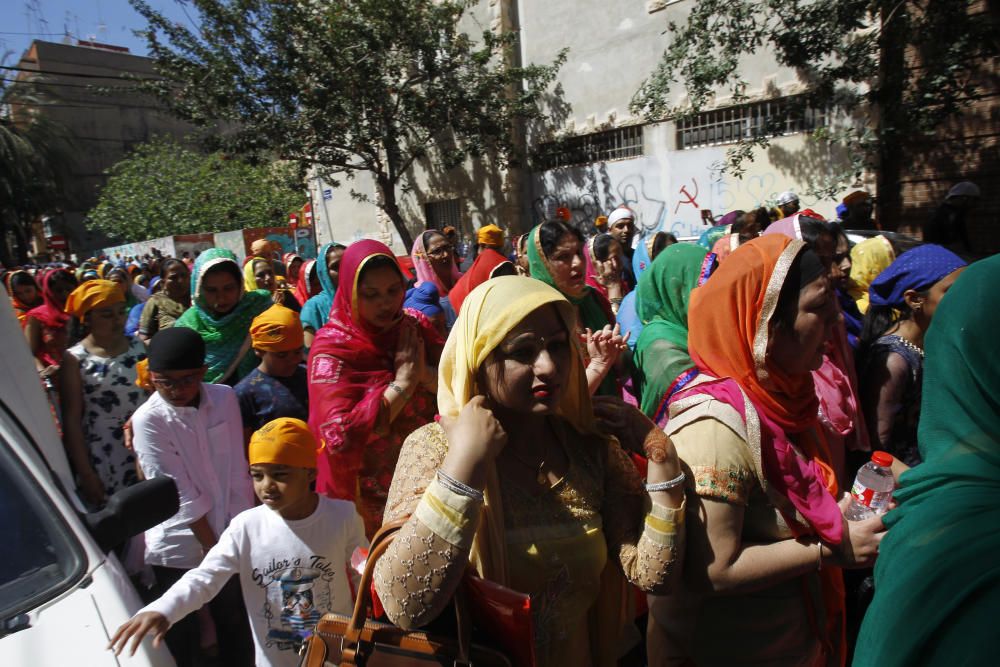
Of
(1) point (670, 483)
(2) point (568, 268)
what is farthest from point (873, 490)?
(2) point (568, 268)

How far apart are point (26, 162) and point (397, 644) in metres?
40.1

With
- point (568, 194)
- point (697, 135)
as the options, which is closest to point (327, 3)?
point (568, 194)

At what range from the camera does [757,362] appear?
182 cm

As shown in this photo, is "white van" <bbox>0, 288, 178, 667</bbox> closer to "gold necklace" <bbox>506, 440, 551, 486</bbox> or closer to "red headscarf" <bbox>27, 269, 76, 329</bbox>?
"gold necklace" <bbox>506, 440, 551, 486</bbox>

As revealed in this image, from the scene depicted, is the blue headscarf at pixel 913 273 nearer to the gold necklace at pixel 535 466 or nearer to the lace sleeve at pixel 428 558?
the gold necklace at pixel 535 466

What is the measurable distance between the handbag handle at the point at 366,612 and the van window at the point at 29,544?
0.95 metres

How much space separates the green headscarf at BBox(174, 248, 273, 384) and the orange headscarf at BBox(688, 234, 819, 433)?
3.33m

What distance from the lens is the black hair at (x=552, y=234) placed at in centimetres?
371

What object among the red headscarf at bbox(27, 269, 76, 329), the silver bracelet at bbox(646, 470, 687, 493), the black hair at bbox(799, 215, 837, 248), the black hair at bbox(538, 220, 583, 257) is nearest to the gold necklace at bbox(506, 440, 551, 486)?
the silver bracelet at bbox(646, 470, 687, 493)

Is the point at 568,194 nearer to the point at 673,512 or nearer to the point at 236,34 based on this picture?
the point at 236,34

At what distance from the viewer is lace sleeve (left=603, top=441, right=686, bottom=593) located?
1.58 metres

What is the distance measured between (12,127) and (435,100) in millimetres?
29588

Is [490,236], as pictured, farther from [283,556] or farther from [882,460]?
[882,460]

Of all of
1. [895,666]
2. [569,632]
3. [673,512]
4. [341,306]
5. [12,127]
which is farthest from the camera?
[12,127]
